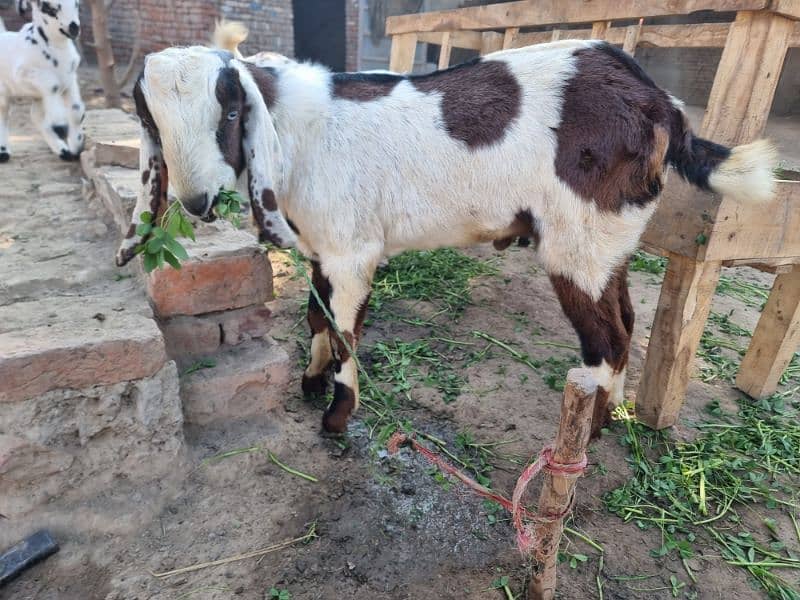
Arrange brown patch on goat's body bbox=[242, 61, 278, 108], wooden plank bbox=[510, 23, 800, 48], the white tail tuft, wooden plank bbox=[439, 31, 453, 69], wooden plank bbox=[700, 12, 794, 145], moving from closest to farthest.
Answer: the white tail tuft < brown patch on goat's body bbox=[242, 61, 278, 108] < wooden plank bbox=[700, 12, 794, 145] < wooden plank bbox=[510, 23, 800, 48] < wooden plank bbox=[439, 31, 453, 69]

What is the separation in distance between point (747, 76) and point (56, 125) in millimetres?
4944

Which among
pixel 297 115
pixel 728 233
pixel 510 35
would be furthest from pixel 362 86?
pixel 510 35

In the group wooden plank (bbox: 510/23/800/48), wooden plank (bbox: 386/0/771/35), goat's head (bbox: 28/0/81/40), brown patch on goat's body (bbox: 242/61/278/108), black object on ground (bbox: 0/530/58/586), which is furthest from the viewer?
goat's head (bbox: 28/0/81/40)

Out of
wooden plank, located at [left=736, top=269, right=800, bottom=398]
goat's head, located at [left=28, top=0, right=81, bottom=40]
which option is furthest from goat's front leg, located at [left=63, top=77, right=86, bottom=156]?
wooden plank, located at [left=736, top=269, right=800, bottom=398]

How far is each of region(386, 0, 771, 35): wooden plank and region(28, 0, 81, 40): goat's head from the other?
287 centimetres

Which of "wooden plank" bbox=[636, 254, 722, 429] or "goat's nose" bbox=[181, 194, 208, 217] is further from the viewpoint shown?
"wooden plank" bbox=[636, 254, 722, 429]

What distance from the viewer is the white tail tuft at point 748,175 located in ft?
6.88

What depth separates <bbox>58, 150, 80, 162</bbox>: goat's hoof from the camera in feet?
14.6

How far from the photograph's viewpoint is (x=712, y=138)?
2.71 metres

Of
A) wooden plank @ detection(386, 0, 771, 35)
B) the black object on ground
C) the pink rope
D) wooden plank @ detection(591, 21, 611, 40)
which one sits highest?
wooden plank @ detection(386, 0, 771, 35)

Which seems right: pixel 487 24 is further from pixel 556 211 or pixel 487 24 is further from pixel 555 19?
pixel 556 211

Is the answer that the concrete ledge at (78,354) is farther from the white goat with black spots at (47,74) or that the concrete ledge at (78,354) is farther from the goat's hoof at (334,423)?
the white goat with black spots at (47,74)

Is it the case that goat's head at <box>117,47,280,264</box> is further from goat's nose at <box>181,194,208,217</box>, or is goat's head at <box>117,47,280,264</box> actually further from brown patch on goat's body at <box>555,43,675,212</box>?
brown patch on goat's body at <box>555,43,675,212</box>

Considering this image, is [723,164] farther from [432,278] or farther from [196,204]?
[432,278]
